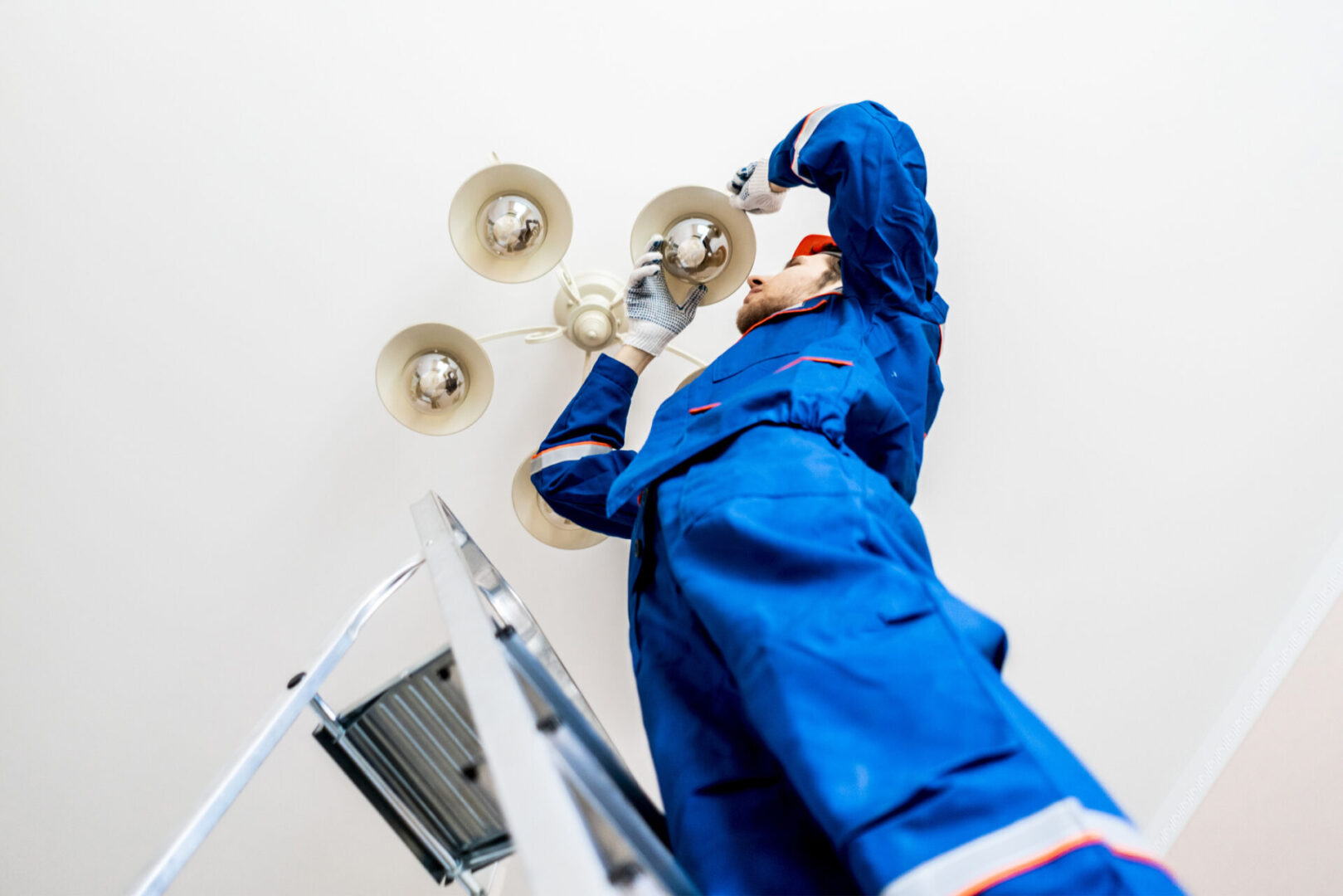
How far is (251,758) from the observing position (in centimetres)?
74

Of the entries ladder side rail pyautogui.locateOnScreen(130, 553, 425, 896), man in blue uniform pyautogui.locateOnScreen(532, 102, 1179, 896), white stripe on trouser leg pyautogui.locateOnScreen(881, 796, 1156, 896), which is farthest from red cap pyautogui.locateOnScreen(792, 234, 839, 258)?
white stripe on trouser leg pyautogui.locateOnScreen(881, 796, 1156, 896)

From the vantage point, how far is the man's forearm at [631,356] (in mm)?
1452

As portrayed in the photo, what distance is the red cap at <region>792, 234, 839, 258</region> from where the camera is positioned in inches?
57.0

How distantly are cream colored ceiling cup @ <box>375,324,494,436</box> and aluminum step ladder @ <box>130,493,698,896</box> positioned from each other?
298mm

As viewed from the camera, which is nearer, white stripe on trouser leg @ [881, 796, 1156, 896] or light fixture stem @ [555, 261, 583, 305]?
white stripe on trouser leg @ [881, 796, 1156, 896]

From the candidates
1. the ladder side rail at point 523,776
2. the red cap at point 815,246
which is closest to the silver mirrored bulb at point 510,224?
the red cap at point 815,246

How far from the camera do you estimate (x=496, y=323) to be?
1670mm

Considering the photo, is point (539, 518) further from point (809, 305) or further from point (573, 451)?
point (809, 305)

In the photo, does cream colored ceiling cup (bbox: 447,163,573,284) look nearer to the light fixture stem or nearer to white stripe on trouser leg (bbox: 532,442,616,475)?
the light fixture stem

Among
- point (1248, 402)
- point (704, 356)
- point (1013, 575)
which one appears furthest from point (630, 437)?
point (1248, 402)

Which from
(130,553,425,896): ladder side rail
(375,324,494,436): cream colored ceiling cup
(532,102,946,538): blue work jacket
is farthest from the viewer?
(375,324,494,436): cream colored ceiling cup

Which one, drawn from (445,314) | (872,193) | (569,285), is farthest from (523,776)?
(445,314)

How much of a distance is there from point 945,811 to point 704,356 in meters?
1.25

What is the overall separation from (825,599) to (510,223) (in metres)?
0.88
